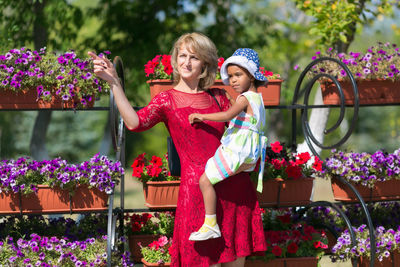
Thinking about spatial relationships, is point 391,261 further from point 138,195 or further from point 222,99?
point 138,195

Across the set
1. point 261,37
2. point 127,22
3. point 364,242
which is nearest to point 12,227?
point 364,242

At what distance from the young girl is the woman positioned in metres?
0.10

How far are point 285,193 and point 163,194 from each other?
38.1 inches

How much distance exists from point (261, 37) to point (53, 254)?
5981mm

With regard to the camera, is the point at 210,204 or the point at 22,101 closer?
the point at 210,204

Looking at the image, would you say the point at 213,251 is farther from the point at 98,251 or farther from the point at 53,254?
the point at 53,254

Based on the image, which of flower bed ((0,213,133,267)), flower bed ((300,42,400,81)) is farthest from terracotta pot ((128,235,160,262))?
flower bed ((300,42,400,81))

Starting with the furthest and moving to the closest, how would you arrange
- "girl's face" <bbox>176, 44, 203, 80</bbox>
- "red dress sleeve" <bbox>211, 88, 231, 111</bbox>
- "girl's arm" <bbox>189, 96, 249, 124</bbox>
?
"red dress sleeve" <bbox>211, 88, 231, 111</bbox>, "girl's face" <bbox>176, 44, 203, 80</bbox>, "girl's arm" <bbox>189, 96, 249, 124</bbox>

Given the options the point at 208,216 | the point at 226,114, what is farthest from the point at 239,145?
the point at 208,216

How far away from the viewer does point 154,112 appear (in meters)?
3.80

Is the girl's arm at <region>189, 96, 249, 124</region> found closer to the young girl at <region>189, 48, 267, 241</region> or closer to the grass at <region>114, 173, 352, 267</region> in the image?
the young girl at <region>189, 48, 267, 241</region>

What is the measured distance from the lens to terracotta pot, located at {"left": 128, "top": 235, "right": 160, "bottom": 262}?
4.97m

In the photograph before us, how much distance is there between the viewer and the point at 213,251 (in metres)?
3.77

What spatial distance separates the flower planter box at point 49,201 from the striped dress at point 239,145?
1.15 meters
